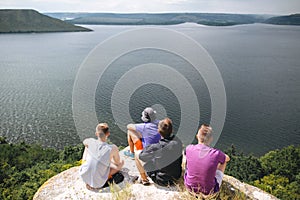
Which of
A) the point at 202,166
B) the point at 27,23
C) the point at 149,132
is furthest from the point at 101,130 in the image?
the point at 27,23

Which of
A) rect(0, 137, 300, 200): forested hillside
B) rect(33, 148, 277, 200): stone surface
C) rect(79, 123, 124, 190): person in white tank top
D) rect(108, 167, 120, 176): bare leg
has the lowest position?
rect(0, 137, 300, 200): forested hillside

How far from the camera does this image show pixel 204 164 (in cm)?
452

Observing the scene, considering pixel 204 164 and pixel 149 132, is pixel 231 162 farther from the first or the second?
pixel 204 164

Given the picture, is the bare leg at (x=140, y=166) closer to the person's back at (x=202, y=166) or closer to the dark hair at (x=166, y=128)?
the dark hair at (x=166, y=128)

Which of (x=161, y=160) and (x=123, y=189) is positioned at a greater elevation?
(x=161, y=160)

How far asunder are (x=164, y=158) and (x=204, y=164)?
31.2 inches

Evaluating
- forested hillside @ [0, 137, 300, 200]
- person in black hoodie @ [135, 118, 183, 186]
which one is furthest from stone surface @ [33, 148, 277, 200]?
forested hillside @ [0, 137, 300, 200]

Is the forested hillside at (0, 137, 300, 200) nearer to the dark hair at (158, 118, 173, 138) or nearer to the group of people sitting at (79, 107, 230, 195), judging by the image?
the group of people sitting at (79, 107, 230, 195)

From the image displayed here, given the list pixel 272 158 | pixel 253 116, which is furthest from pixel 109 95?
pixel 272 158

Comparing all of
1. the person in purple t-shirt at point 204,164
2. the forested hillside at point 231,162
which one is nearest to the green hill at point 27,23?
the forested hillside at point 231,162

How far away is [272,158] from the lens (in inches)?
824

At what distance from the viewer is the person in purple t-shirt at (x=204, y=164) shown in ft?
14.8

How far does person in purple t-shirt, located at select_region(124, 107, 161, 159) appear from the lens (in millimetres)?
5633

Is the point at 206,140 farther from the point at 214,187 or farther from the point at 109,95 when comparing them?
the point at 109,95
